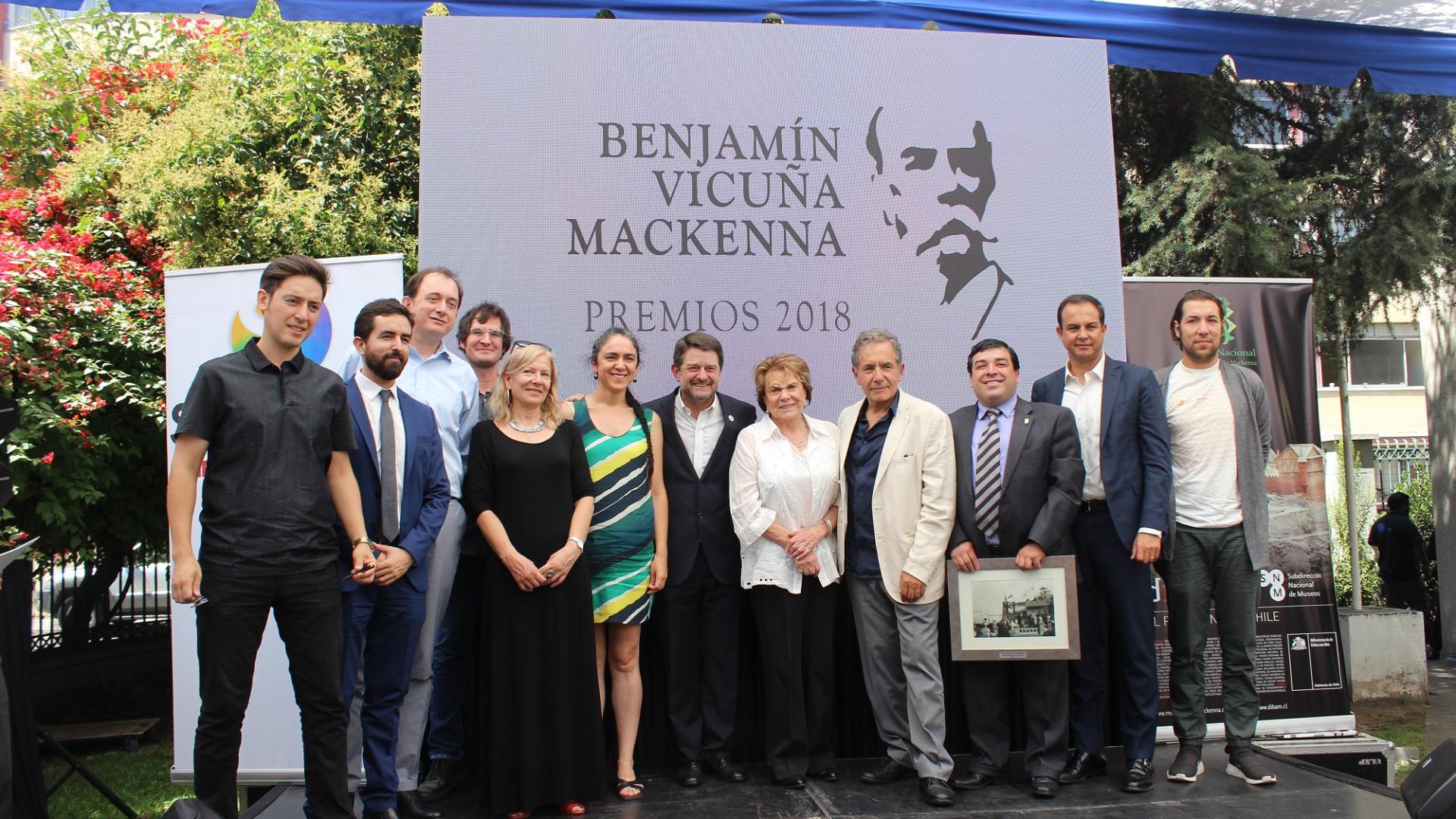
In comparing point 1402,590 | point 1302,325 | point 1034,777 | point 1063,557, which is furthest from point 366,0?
point 1402,590

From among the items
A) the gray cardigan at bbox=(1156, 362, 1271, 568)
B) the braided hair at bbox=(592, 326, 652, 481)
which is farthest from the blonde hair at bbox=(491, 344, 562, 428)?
the gray cardigan at bbox=(1156, 362, 1271, 568)

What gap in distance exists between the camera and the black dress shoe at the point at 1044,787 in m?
3.25

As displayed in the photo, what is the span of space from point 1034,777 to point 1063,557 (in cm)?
75

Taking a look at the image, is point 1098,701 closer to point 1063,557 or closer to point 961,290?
point 1063,557

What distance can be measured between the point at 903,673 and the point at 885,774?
35 cm

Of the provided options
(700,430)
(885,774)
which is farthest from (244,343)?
(885,774)

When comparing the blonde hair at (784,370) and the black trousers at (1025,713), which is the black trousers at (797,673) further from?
the blonde hair at (784,370)

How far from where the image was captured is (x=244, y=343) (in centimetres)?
397

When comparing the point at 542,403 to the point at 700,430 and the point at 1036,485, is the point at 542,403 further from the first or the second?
the point at 1036,485

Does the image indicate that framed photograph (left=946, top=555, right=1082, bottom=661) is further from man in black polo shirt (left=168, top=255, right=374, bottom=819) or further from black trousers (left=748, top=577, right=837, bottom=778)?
man in black polo shirt (left=168, top=255, right=374, bottom=819)

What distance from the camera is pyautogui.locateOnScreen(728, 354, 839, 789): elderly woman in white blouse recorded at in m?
3.40

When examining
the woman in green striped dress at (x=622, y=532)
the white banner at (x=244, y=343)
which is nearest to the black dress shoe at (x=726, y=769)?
the woman in green striped dress at (x=622, y=532)

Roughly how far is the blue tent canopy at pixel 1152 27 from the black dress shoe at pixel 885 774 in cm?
321

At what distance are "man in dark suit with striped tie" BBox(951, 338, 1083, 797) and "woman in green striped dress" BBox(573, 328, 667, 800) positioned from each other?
3.52ft
